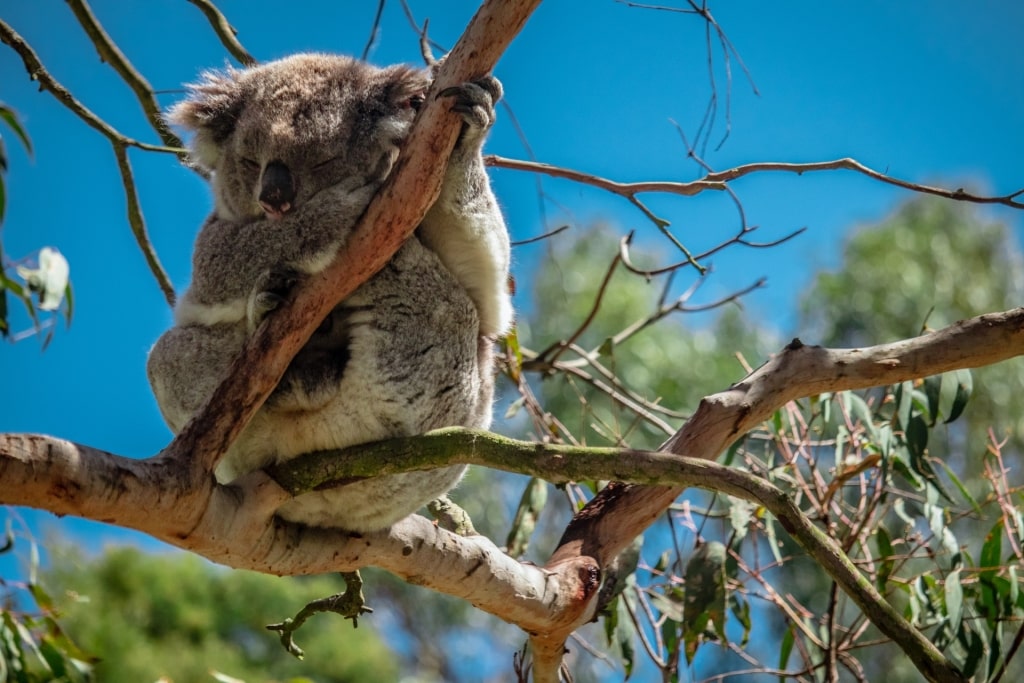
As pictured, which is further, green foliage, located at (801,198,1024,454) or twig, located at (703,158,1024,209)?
green foliage, located at (801,198,1024,454)

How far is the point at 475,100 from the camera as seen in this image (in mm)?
2262

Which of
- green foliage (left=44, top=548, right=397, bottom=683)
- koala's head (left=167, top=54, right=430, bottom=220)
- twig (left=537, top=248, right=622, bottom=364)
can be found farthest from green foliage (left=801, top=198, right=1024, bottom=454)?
koala's head (left=167, top=54, right=430, bottom=220)

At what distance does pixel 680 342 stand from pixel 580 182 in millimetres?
11928

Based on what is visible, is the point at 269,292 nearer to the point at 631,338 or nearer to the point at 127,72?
the point at 127,72

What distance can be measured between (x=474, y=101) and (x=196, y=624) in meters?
10.1

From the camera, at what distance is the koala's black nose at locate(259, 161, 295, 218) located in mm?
2578

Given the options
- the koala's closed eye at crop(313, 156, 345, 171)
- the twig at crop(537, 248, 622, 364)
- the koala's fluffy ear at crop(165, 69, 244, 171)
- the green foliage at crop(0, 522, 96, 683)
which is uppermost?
the twig at crop(537, 248, 622, 364)

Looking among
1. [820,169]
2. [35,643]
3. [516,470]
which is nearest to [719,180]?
[820,169]

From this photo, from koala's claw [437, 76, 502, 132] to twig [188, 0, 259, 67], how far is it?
143 cm

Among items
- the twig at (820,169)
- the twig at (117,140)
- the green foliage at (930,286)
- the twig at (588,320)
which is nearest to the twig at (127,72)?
A: the twig at (117,140)

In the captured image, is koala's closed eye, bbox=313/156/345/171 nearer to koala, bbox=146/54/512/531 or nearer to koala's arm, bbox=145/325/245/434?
koala, bbox=146/54/512/531

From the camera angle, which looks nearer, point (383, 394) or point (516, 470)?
point (516, 470)

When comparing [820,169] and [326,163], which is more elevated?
[820,169]

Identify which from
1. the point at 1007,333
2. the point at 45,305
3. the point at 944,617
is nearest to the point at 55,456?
the point at 45,305
